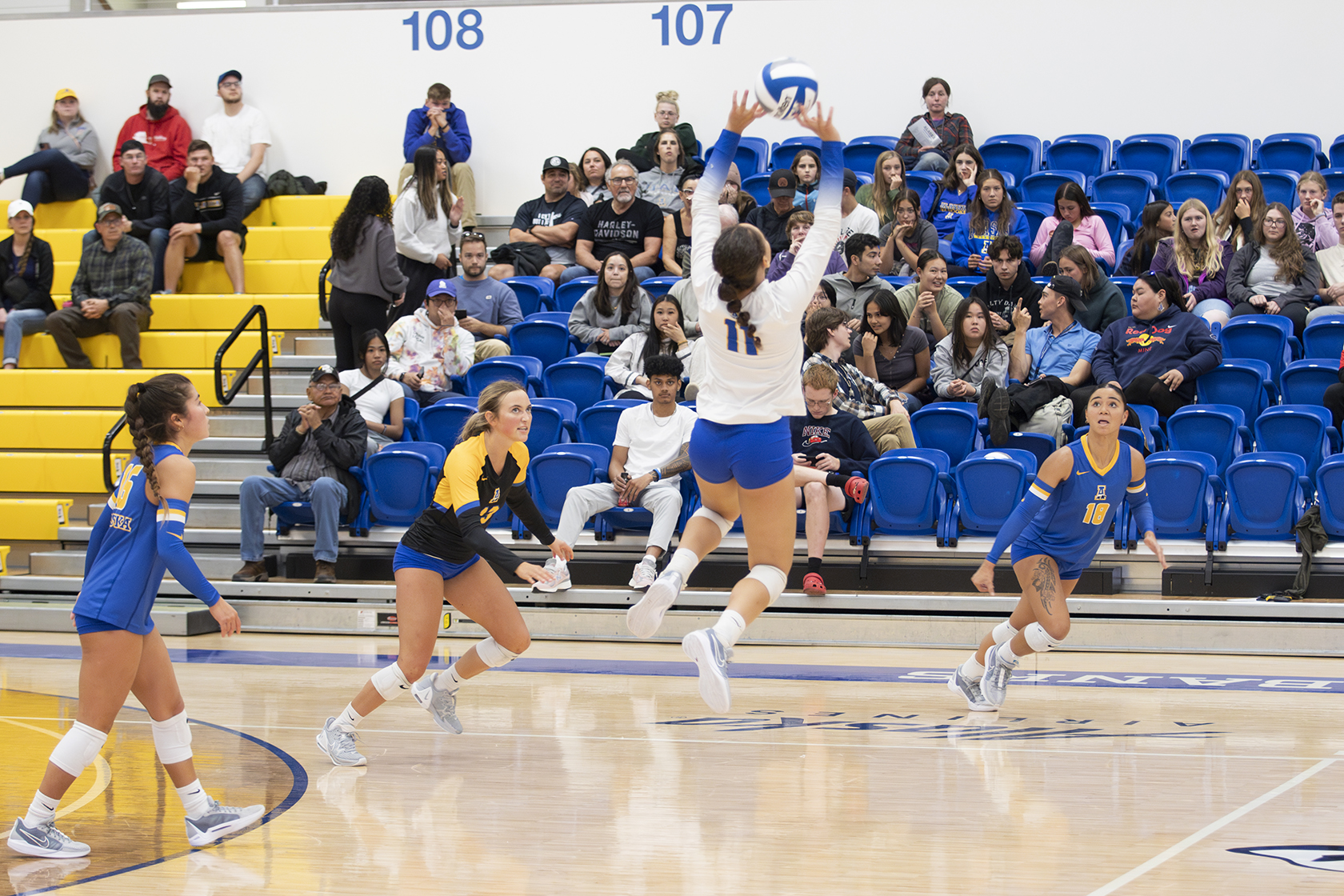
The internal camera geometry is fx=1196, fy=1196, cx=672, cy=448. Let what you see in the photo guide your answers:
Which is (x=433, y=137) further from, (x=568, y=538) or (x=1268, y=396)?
(x=1268, y=396)

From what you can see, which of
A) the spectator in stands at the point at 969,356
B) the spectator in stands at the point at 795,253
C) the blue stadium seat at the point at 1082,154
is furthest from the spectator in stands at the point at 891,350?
the blue stadium seat at the point at 1082,154

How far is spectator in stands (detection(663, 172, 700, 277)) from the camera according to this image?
10250 millimetres

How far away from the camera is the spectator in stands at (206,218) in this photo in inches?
437

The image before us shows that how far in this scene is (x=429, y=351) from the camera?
30.7ft

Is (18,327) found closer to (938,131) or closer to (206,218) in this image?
(206,218)

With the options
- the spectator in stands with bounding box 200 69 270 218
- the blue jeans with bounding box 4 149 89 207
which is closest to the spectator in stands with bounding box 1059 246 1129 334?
the spectator in stands with bounding box 200 69 270 218

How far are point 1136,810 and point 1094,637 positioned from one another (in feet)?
10.6

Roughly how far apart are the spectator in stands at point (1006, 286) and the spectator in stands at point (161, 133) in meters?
8.13

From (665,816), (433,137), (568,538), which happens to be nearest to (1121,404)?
(665,816)

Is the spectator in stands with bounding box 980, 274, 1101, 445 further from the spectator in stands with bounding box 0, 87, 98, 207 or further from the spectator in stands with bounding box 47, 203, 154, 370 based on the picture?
the spectator in stands with bounding box 0, 87, 98, 207

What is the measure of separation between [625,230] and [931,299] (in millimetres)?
2857

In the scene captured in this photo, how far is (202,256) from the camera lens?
1143 cm

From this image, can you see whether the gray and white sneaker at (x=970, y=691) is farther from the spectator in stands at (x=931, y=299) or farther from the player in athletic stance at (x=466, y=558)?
the spectator in stands at (x=931, y=299)

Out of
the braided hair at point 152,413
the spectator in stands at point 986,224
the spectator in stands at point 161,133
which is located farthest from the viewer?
the spectator in stands at point 161,133
